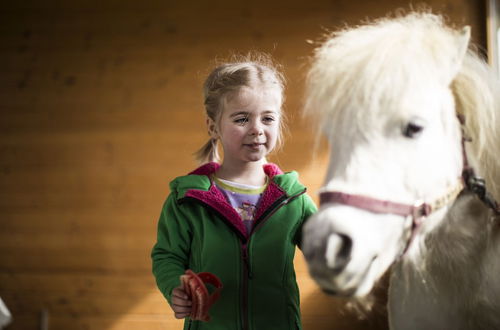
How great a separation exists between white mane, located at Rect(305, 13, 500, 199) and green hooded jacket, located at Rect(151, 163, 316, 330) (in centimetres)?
26

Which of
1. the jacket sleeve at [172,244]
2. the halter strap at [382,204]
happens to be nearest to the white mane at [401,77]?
the halter strap at [382,204]

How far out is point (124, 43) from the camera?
7.01ft

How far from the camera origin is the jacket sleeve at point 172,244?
0.82 metres

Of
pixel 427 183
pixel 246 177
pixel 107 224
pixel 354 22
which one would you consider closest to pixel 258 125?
pixel 246 177

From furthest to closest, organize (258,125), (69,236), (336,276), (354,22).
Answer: (69,236), (354,22), (258,125), (336,276)

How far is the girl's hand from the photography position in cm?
71

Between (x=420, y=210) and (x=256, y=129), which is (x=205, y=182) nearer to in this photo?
(x=256, y=129)

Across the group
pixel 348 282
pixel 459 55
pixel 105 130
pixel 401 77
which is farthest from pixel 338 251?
pixel 105 130

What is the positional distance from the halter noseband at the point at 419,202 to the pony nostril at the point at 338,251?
0.16 ft

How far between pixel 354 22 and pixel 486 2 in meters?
0.61

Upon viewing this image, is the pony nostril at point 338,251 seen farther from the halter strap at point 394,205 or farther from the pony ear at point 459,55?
the pony ear at point 459,55

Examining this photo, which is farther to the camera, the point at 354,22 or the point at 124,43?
the point at 124,43

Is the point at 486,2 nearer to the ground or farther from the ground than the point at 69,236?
farther from the ground

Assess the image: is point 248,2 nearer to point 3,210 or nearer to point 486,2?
point 486,2
